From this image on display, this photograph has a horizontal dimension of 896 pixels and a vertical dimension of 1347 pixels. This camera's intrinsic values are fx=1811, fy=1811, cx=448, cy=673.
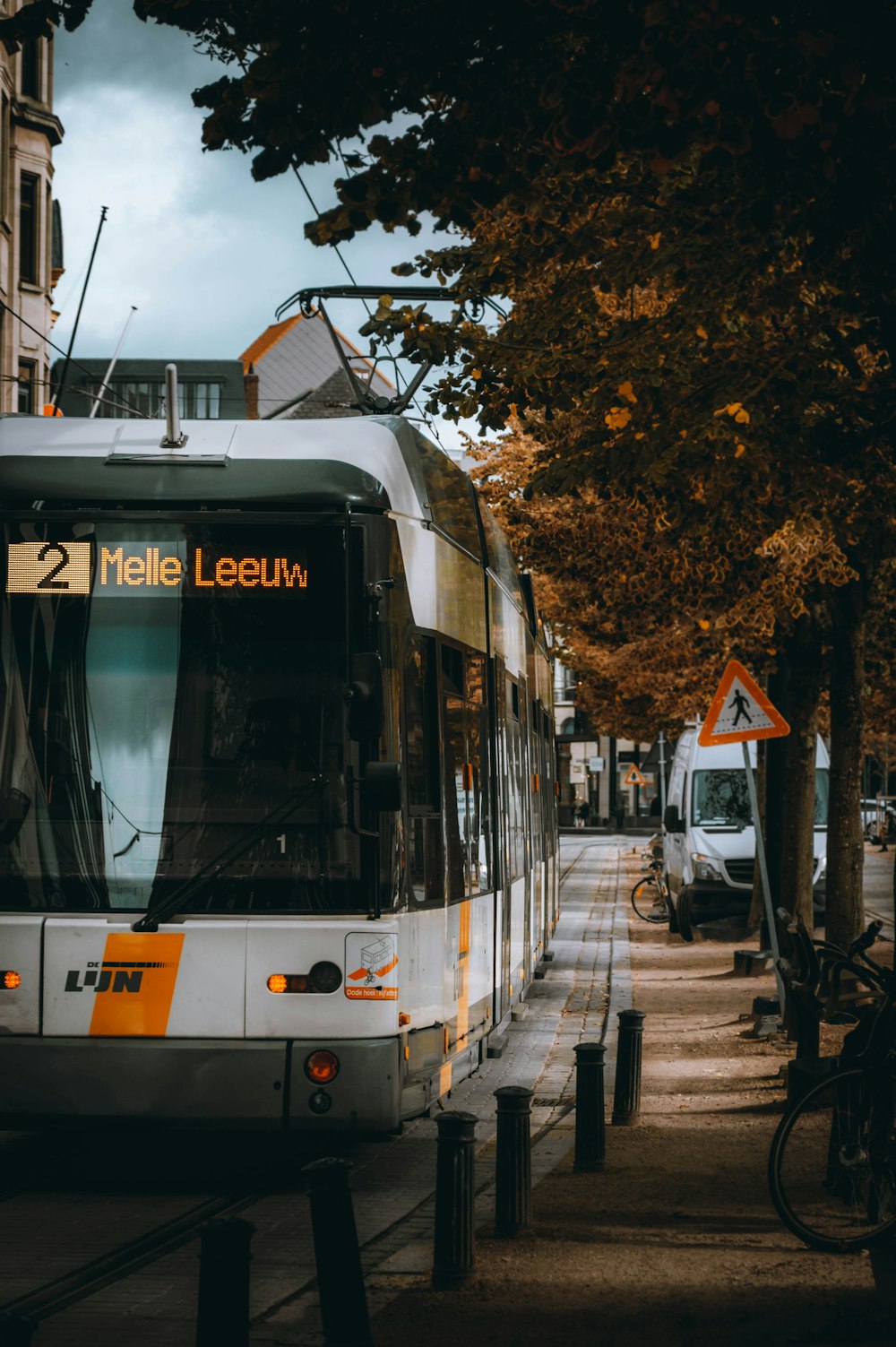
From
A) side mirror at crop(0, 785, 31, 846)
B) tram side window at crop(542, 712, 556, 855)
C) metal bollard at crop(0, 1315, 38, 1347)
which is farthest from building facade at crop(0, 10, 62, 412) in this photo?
metal bollard at crop(0, 1315, 38, 1347)

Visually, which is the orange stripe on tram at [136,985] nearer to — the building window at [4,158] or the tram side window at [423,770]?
the tram side window at [423,770]

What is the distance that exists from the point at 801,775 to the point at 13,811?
37.6ft

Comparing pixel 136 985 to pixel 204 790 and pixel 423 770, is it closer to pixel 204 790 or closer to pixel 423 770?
pixel 204 790

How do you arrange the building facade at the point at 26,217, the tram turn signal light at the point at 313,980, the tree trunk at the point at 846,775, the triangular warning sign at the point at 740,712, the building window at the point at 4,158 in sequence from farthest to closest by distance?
1. the building facade at the point at 26,217
2. the building window at the point at 4,158
3. the tree trunk at the point at 846,775
4. the triangular warning sign at the point at 740,712
5. the tram turn signal light at the point at 313,980

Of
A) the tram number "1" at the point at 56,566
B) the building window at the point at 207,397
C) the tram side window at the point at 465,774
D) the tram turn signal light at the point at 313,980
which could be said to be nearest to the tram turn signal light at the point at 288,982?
the tram turn signal light at the point at 313,980

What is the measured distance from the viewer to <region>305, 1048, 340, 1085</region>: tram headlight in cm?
751

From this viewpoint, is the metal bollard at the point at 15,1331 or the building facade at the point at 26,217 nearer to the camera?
the metal bollard at the point at 15,1331

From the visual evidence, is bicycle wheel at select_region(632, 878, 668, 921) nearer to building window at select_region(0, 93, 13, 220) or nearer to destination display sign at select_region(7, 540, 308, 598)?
building window at select_region(0, 93, 13, 220)

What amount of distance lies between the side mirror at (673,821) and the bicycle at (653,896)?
8.23ft

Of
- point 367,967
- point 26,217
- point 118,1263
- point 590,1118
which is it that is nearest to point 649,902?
point 26,217

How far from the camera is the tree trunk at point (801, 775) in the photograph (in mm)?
17359

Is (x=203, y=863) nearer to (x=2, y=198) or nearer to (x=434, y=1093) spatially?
(x=434, y=1093)

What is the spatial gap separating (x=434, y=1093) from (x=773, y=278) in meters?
5.38

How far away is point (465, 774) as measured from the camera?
9648 millimetres
